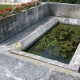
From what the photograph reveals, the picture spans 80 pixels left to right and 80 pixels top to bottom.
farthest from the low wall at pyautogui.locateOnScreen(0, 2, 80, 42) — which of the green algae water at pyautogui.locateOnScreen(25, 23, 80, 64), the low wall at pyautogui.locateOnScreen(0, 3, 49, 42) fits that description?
the green algae water at pyautogui.locateOnScreen(25, 23, 80, 64)

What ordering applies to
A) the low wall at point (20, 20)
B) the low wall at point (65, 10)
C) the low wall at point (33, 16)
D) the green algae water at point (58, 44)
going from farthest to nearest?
the low wall at point (65, 10)
the low wall at point (33, 16)
the low wall at point (20, 20)
the green algae water at point (58, 44)

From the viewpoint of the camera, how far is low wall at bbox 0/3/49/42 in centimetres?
638

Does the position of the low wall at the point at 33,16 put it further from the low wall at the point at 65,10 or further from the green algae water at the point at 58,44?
the green algae water at the point at 58,44

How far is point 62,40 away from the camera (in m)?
7.55

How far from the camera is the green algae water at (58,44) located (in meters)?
6.18

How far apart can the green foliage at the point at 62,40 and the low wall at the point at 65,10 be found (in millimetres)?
1186

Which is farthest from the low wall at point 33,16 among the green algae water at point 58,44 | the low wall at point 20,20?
the green algae water at point 58,44

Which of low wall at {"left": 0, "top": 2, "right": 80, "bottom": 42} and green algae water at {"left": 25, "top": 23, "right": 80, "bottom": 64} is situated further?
low wall at {"left": 0, "top": 2, "right": 80, "bottom": 42}

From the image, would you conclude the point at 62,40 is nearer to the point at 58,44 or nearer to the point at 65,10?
the point at 58,44

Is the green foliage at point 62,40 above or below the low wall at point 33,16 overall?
below

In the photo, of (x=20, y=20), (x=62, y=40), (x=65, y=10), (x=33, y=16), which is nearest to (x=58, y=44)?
(x=62, y=40)

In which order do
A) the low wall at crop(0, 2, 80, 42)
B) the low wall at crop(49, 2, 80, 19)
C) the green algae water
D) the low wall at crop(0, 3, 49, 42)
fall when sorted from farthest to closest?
1. the low wall at crop(49, 2, 80, 19)
2. the low wall at crop(0, 2, 80, 42)
3. the low wall at crop(0, 3, 49, 42)
4. the green algae water

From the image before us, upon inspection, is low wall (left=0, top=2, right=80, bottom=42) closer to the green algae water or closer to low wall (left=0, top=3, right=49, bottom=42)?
low wall (left=0, top=3, right=49, bottom=42)

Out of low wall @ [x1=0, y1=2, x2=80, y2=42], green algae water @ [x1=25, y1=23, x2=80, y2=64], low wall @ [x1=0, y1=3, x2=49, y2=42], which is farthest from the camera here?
low wall @ [x1=0, y1=2, x2=80, y2=42]
